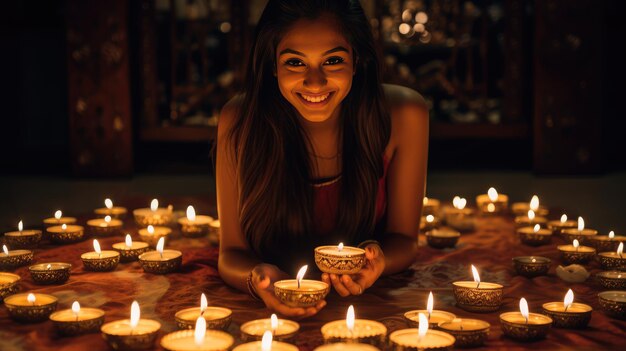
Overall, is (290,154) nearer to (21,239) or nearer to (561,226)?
(21,239)

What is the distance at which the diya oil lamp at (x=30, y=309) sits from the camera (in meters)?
2.43

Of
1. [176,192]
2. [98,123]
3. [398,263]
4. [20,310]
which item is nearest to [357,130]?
[398,263]

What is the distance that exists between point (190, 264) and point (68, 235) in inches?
30.1

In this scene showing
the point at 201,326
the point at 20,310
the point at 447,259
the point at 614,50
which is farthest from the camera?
the point at 614,50

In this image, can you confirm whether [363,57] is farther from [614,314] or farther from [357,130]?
[614,314]

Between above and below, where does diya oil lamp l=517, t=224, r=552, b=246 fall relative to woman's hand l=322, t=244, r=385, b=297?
below

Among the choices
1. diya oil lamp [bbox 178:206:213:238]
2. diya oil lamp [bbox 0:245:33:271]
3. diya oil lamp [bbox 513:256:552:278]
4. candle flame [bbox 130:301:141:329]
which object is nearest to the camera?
candle flame [bbox 130:301:141:329]

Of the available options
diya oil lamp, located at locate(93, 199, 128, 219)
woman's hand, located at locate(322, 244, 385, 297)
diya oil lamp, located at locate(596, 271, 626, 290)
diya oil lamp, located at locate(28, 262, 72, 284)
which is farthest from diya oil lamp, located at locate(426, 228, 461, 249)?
diya oil lamp, located at locate(93, 199, 128, 219)

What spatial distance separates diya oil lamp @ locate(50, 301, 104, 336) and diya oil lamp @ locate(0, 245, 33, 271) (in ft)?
3.13

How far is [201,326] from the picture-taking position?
2.01m

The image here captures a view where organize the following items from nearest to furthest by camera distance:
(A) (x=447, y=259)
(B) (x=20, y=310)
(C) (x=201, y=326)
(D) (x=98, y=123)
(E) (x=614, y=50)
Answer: (C) (x=201, y=326) < (B) (x=20, y=310) < (A) (x=447, y=259) < (D) (x=98, y=123) < (E) (x=614, y=50)

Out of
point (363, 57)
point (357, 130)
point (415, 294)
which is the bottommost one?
point (415, 294)

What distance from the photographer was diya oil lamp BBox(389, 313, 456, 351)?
197cm

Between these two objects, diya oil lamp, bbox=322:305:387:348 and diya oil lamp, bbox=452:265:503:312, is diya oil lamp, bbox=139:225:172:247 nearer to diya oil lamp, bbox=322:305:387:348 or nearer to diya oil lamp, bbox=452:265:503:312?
diya oil lamp, bbox=452:265:503:312
